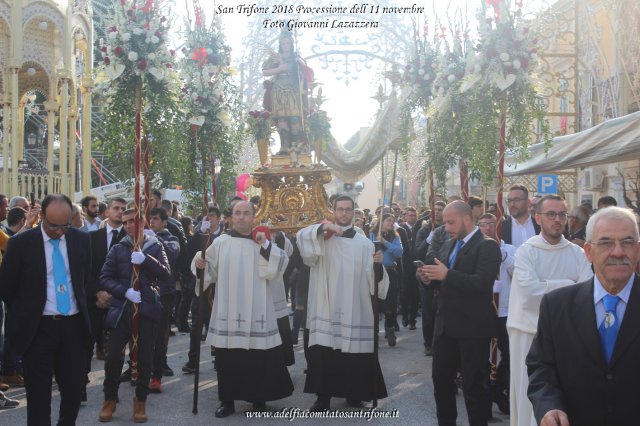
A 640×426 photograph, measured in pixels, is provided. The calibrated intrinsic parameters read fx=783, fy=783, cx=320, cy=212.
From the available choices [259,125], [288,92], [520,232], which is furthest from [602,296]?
[259,125]

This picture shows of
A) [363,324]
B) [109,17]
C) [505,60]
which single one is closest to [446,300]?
[363,324]

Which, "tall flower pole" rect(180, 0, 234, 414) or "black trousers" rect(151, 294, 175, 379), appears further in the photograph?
"tall flower pole" rect(180, 0, 234, 414)

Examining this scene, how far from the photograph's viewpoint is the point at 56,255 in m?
5.87

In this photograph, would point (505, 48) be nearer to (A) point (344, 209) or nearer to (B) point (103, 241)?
(A) point (344, 209)

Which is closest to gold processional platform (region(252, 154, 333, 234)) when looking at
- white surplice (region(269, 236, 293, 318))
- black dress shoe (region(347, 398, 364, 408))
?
white surplice (region(269, 236, 293, 318))

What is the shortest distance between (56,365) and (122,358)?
138 cm

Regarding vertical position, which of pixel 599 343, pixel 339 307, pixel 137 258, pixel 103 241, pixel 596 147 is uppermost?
pixel 596 147

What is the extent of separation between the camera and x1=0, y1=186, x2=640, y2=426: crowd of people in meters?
3.49

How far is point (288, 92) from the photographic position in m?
12.8

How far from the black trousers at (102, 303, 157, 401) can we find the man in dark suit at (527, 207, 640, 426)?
445 centimetres

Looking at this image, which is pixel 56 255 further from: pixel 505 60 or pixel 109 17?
pixel 505 60

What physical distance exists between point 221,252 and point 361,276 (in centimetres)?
140

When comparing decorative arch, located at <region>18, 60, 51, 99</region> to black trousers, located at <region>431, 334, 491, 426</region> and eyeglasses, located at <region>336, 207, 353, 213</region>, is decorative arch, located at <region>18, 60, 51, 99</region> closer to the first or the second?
eyeglasses, located at <region>336, 207, 353, 213</region>

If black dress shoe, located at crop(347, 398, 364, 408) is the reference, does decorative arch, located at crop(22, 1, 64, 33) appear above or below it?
above
